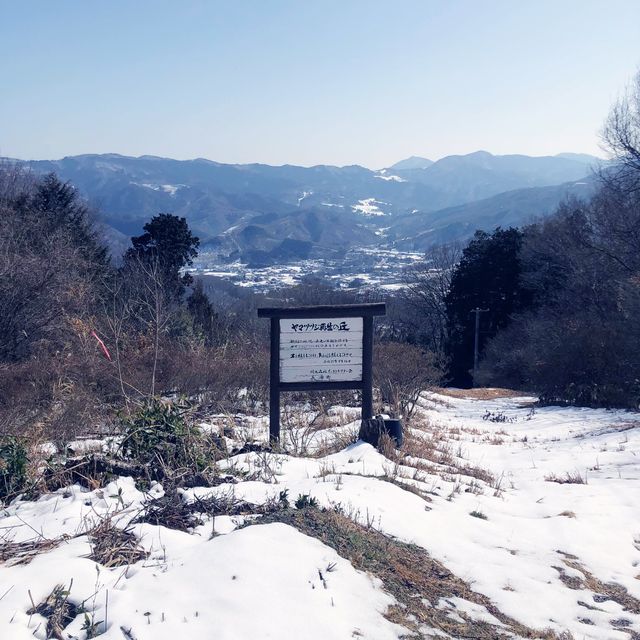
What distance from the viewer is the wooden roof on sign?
7777mm

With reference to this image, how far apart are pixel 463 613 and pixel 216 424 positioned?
535 centimetres

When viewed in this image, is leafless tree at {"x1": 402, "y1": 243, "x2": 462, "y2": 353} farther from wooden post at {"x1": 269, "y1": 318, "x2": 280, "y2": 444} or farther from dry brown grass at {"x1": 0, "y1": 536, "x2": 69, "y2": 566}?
dry brown grass at {"x1": 0, "y1": 536, "x2": 69, "y2": 566}

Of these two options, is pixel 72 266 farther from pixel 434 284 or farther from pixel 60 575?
pixel 434 284

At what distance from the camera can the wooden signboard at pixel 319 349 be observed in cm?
784

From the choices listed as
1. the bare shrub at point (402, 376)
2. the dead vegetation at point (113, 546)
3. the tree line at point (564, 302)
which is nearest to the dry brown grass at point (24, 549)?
the dead vegetation at point (113, 546)

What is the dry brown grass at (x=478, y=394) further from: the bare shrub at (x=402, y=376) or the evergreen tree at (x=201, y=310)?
the bare shrub at (x=402, y=376)

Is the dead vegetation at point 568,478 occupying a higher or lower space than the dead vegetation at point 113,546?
lower

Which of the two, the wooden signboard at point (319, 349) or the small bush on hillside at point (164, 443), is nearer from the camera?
the small bush on hillside at point (164, 443)

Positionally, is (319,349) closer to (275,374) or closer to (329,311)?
(329,311)

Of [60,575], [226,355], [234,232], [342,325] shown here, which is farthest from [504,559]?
[234,232]

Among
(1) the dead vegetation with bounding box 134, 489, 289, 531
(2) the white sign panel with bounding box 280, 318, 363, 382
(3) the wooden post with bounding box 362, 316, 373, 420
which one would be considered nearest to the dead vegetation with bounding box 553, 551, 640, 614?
(1) the dead vegetation with bounding box 134, 489, 289, 531

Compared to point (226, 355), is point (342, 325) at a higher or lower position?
higher

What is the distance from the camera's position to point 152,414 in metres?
5.84

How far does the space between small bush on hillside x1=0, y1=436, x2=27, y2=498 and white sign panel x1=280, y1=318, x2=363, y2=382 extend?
328cm
